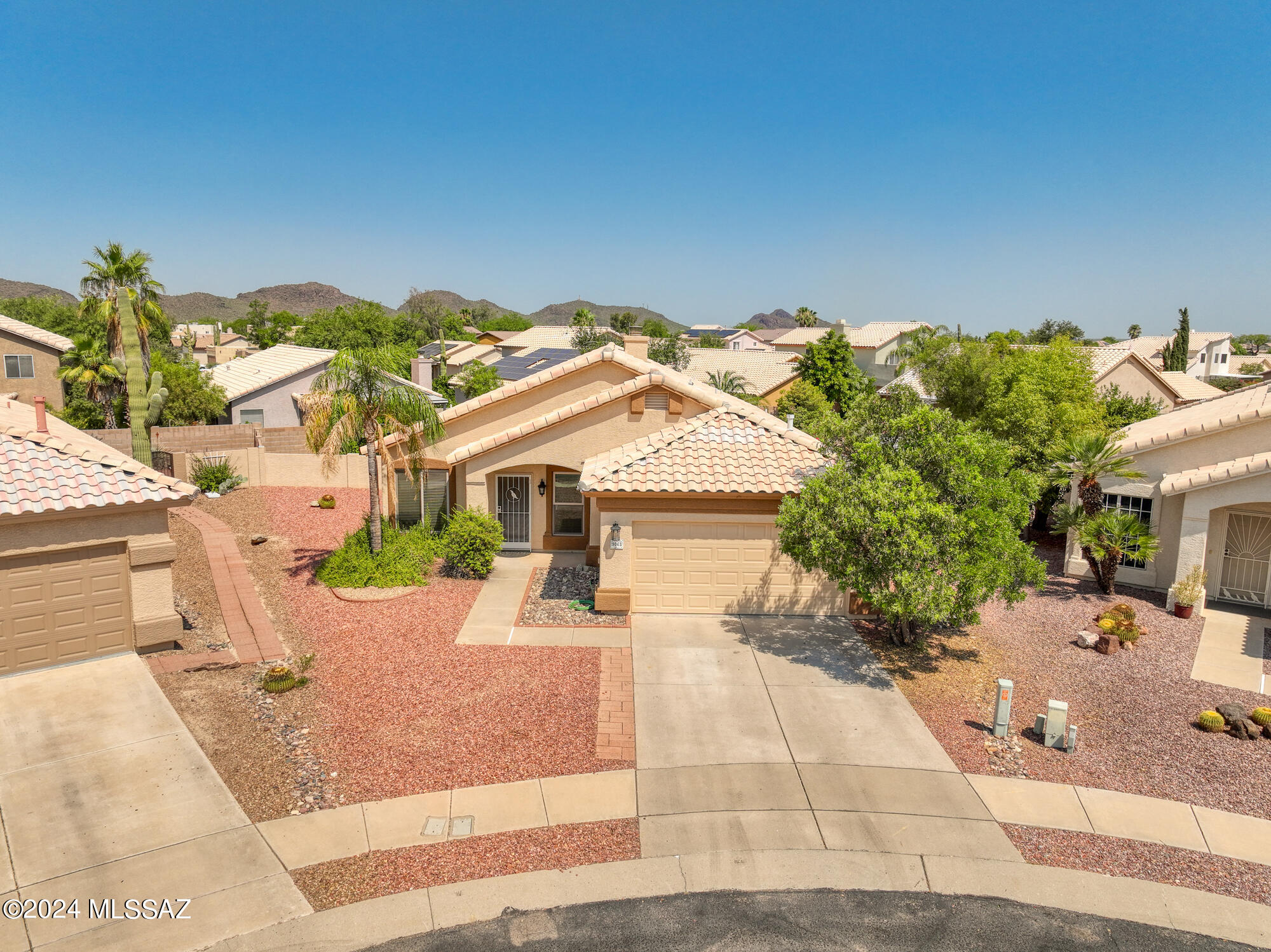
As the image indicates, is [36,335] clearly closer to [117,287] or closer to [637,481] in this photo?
[117,287]

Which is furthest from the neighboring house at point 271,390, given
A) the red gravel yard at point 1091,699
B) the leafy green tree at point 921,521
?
the red gravel yard at point 1091,699

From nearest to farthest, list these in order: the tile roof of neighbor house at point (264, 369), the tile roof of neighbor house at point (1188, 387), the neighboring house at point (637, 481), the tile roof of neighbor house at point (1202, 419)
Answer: the neighboring house at point (637, 481), the tile roof of neighbor house at point (1202, 419), the tile roof of neighbor house at point (264, 369), the tile roof of neighbor house at point (1188, 387)

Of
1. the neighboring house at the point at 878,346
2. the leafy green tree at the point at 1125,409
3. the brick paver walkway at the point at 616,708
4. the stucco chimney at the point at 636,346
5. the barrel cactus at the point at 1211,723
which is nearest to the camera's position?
the brick paver walkway at the point at 616,708

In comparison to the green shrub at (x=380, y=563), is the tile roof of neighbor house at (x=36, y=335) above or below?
above

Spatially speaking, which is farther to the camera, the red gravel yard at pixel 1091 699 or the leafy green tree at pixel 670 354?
the leafy green tree at pixel 670 354

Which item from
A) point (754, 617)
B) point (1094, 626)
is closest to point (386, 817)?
point (754, 617)

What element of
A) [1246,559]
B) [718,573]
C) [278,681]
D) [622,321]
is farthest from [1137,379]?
[622,321]

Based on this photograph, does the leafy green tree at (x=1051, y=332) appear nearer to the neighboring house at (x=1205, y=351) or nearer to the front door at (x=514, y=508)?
the neighboring house at (x=1205, y=351)
